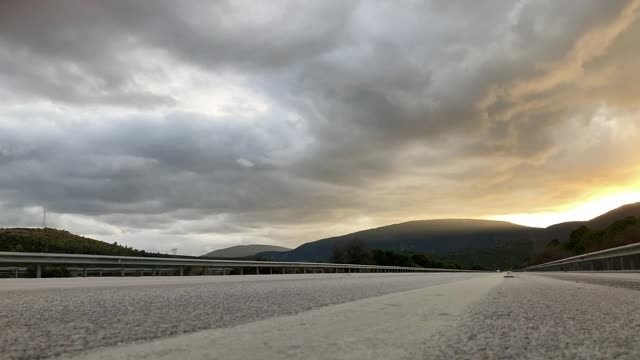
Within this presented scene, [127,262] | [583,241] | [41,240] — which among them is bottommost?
[127,262]

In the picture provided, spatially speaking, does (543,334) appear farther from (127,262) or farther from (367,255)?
(367,255)

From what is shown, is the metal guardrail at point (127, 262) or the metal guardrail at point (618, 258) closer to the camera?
the metal guardrail at point (127, 262)

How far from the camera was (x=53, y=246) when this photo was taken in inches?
2228

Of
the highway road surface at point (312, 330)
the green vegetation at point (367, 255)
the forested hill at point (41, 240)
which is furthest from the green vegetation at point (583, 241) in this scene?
the highway road surface at point (312, 330)

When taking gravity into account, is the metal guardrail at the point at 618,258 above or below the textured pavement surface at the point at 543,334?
above

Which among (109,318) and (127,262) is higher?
(127,262)

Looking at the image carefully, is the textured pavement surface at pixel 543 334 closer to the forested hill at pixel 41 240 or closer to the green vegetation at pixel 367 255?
the forested hill at pixel 41 240

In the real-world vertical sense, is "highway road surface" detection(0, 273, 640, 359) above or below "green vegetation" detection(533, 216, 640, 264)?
below

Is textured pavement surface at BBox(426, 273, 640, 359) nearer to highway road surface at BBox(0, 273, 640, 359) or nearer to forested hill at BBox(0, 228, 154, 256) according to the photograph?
highway road surface at BBox(0, 273, 640, 359)

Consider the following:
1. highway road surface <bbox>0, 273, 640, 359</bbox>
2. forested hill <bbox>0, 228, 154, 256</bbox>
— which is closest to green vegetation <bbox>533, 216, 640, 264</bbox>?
forested hill <bbox>0, 228, 154, 256</bbox>

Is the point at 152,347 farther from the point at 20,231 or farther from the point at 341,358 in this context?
the point at 20,231

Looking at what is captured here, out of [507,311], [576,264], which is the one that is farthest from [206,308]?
[576,264]

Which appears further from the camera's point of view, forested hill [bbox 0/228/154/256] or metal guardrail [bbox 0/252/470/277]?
forested hill [bbox 0/228/154/256]

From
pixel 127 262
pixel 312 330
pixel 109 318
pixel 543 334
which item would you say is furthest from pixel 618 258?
pixel 109 318
